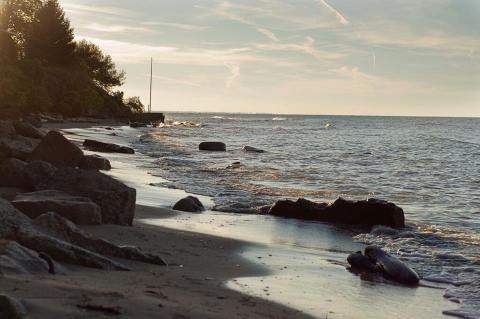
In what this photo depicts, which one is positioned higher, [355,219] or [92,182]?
[92,182]

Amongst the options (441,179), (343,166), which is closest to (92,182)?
(441,179)

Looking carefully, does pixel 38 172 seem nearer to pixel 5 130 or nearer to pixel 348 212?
pixel 5 130

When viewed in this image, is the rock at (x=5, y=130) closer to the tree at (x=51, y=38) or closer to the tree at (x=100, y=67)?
the tree at (x=51, y=38)

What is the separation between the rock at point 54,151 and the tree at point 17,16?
4342 cm

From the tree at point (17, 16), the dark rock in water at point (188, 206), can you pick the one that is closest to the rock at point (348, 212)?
the dark rock in water at point (188, 206)

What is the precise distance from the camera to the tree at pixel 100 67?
85.2 m

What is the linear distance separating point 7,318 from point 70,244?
2.27 m

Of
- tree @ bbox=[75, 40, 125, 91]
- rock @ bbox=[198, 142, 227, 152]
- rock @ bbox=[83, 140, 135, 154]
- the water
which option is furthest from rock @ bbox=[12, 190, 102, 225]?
tree @ bbox=[75, 40, 125, 91]

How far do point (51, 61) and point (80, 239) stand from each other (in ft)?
221

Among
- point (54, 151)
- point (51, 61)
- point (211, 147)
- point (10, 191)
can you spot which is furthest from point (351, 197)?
point (51, 61)

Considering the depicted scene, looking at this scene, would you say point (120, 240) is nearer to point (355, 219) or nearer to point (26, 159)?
point (355, 219)

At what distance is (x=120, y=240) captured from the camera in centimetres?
796

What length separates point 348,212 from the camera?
1227 cm

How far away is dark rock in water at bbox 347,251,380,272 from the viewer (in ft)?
26.2
